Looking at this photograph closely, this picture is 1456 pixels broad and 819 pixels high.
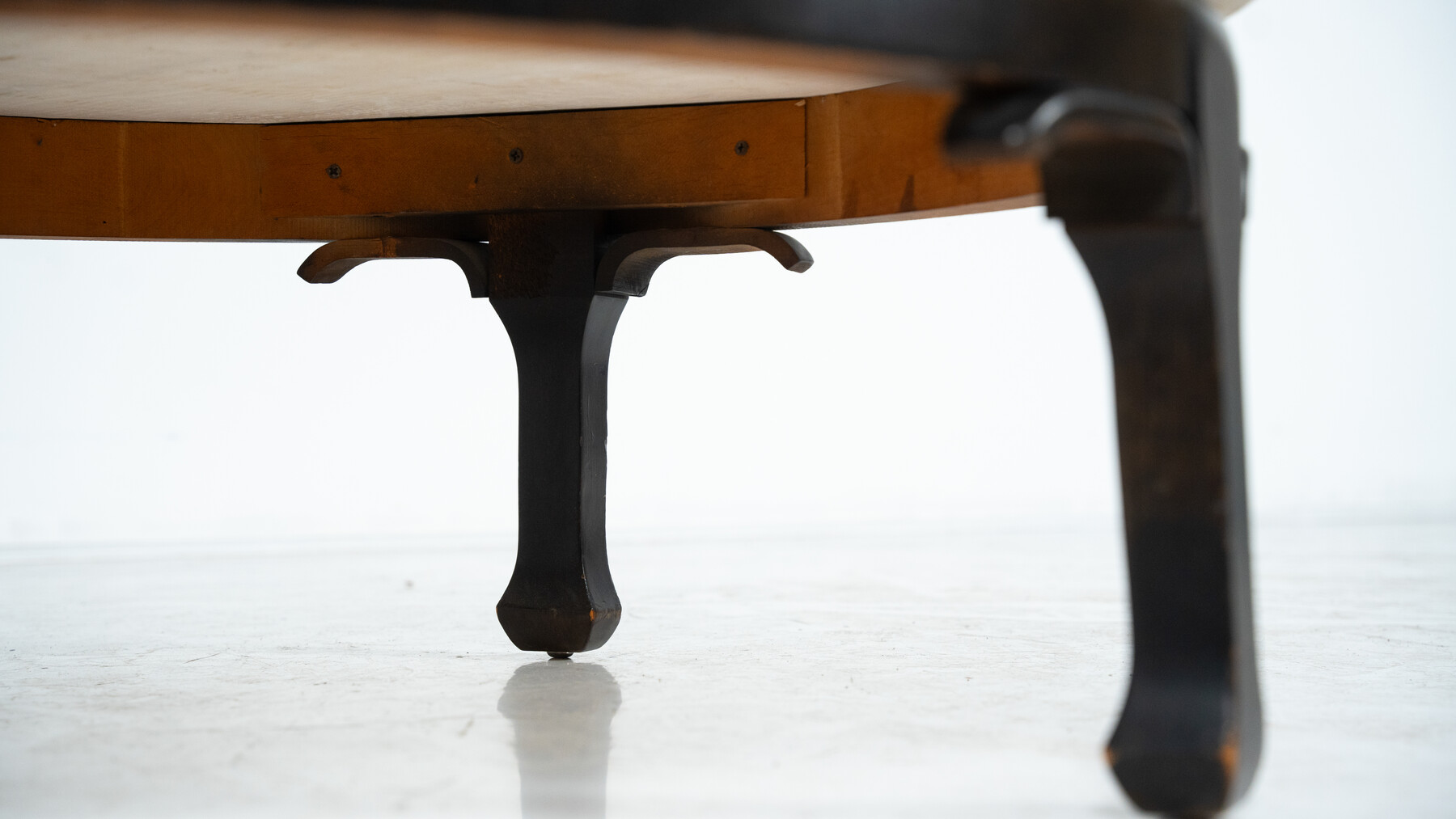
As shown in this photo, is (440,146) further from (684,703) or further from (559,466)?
(684,703)

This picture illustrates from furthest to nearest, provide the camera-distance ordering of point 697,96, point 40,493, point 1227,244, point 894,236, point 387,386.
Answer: point 894,236, point 387,386, point 40,493, point 697,96, point 1227,244

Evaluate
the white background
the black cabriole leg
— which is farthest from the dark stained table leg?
the white background

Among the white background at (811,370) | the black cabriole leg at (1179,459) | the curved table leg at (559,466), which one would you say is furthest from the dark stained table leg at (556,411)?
the white background at (811,370)

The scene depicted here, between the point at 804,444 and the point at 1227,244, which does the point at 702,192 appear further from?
the point at 804,444

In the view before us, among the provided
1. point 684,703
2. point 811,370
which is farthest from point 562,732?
point 811,370

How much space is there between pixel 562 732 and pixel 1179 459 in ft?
1.32

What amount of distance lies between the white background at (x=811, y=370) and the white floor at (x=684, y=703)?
1.33 meters

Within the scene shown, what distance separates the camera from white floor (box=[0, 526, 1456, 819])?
2.06 feet

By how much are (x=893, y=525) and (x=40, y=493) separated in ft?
6.24

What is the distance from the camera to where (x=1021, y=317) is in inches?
141

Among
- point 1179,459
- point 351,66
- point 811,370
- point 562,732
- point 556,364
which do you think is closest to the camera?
point 1179,459

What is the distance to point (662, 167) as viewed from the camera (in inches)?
34.8

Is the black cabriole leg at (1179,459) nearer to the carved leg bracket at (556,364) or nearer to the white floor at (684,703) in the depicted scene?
the white floor at (684,703)

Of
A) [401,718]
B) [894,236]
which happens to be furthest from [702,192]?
[894,236]
